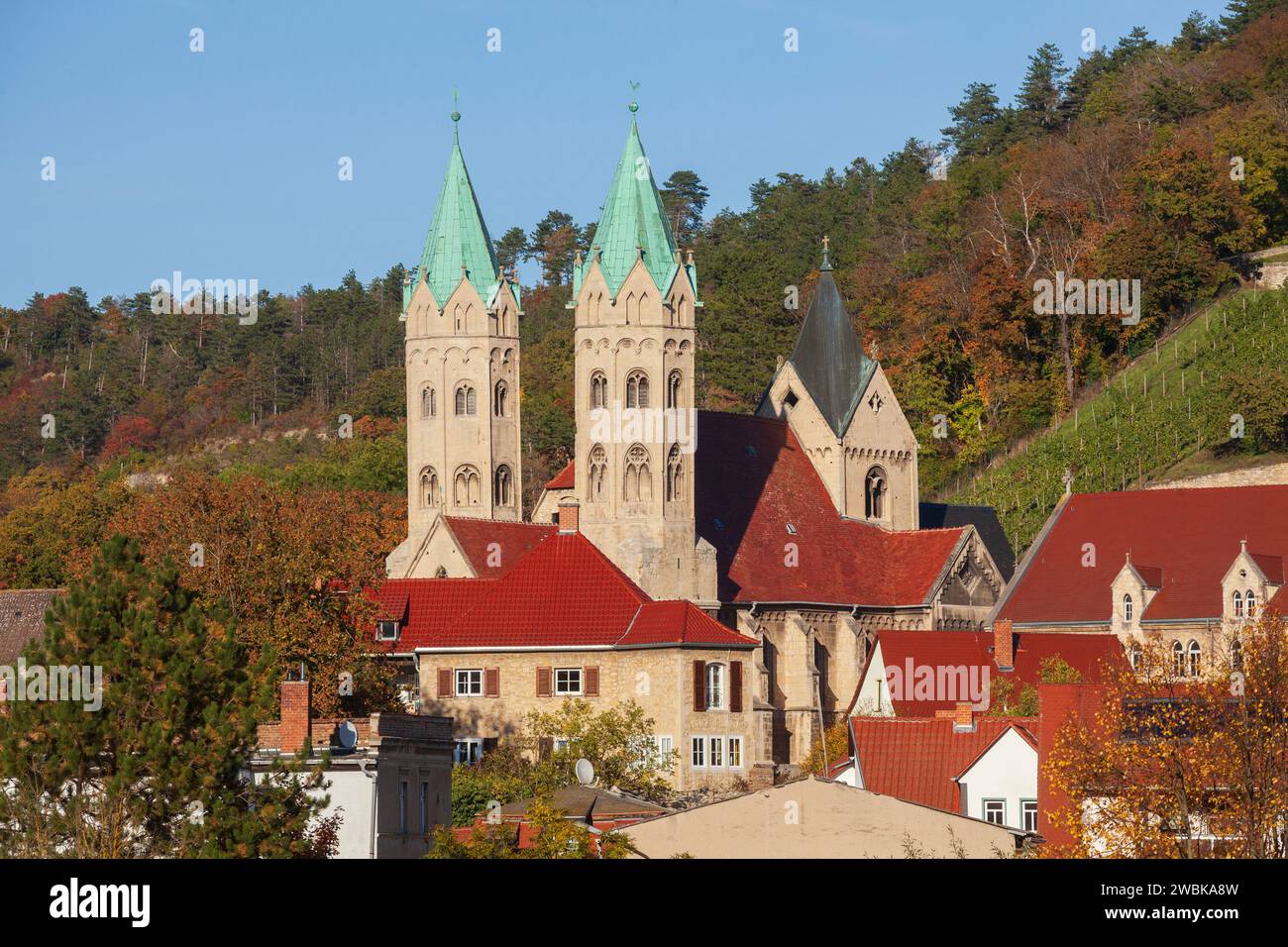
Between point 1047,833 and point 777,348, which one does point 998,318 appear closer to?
point 777,348

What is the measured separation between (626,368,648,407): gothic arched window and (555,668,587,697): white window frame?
38.7ft

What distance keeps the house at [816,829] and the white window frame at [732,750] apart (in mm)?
23502

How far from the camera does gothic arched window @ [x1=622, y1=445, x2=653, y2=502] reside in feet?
238

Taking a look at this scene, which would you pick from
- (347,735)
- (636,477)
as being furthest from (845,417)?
(347,735)

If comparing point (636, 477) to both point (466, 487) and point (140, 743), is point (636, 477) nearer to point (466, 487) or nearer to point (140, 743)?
point (466, 487)

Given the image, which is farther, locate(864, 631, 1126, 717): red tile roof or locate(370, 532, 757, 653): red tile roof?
locate(864, 631, 1126, 717): red tile roof

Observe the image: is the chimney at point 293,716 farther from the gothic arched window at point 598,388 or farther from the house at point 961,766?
the gothic arched window at point 598,388

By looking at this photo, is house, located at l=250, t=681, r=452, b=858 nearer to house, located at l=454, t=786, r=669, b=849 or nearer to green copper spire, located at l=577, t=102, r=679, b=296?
house, located at l=454, t=786, r=669, b=849

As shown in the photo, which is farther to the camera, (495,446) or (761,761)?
(495,446)

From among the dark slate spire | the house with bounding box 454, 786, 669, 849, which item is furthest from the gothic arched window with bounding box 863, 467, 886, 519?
the house with bounding box 454, 786, 669, 849

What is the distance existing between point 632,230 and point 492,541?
961cm

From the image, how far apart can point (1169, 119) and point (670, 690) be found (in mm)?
70030

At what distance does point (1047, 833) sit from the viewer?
44.0m
